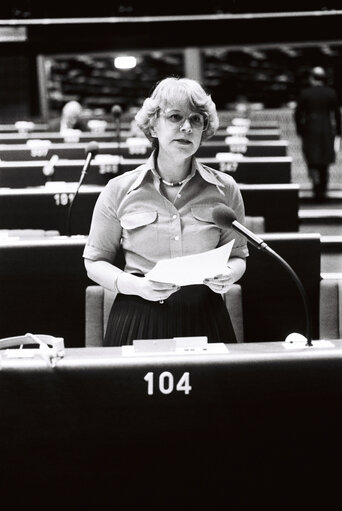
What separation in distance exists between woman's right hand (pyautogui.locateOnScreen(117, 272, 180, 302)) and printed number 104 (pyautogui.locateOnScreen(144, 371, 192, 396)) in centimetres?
42

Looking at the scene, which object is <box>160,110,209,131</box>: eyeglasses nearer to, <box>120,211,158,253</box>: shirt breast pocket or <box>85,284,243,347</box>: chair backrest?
<box>120,211,158,253</box>: shirt breast pocket

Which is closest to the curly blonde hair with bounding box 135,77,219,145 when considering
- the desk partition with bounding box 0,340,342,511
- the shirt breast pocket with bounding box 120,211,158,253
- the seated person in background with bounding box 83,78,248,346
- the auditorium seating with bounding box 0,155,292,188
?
the seated person in background with bounding box 83,78,248,346

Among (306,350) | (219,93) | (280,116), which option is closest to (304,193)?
(280,116)

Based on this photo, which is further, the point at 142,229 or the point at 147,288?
the point at 142,229

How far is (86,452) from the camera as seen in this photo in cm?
139

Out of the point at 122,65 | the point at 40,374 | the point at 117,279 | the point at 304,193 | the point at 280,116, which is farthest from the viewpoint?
the point at 280,116

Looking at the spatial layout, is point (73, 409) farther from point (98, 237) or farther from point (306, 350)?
point (98, 237)

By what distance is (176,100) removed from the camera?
76.9 inches

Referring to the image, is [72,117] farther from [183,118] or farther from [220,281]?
[220,281]

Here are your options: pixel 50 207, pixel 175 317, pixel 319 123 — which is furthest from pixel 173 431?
pixel 319 123

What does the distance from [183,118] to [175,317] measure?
1.51 feet

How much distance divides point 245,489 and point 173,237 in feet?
2.39

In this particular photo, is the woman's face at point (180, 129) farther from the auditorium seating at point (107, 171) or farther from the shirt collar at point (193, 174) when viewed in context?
the auditorium seating at point (107, 171)

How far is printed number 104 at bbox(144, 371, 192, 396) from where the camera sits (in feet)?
4.52
